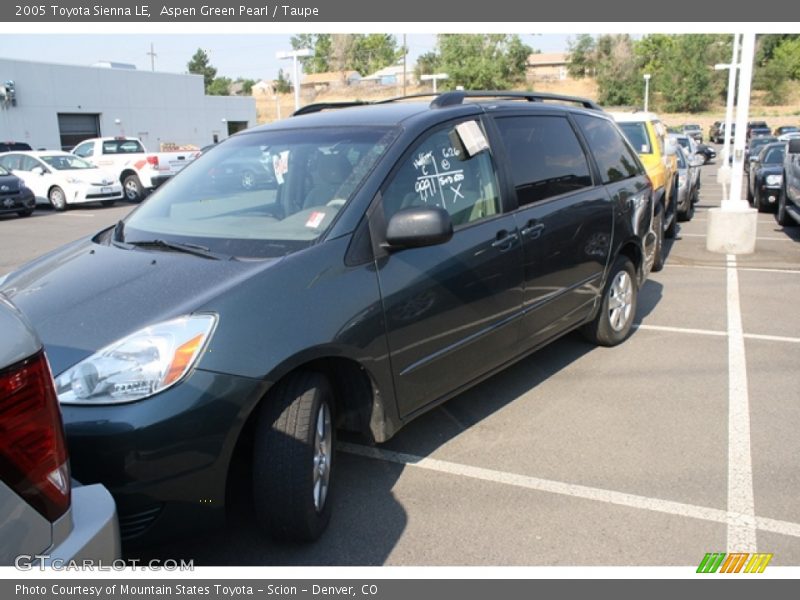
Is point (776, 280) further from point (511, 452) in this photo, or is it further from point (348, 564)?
point (348, 564)

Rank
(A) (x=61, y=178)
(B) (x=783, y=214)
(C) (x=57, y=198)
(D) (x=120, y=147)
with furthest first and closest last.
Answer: (D) (x=120, y=147), (C) (x=57, y=198), (A) (x=61, y=178), (B) (x=783, y=214)

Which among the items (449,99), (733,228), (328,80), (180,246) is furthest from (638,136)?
(328,80)

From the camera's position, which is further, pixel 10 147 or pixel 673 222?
pixel 10 147

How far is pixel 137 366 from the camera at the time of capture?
249cm

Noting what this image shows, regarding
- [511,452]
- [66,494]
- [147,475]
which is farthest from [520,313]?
[66,494]

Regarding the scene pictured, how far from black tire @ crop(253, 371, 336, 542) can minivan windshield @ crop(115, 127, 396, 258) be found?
642 mm

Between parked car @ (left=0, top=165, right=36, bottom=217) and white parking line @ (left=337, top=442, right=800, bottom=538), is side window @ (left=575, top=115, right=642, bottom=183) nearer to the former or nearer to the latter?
white parking line @ (left=337, top=442, right=800, bottom=538)

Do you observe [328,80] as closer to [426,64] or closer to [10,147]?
[426,64]

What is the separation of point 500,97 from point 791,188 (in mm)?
8849

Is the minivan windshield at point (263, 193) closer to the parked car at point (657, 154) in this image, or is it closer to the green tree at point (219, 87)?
the parked car at point (657, 154)

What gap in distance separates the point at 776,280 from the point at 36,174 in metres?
18.8

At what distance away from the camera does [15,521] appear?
161 cm

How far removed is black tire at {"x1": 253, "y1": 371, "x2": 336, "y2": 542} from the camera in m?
2.72

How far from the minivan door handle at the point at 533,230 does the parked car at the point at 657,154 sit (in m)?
4.92
